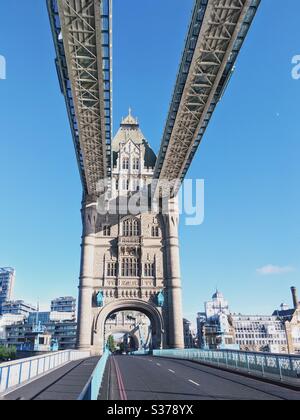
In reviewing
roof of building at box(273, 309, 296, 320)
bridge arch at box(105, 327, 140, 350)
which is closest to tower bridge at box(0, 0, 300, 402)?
bridge arch at box(105, 327, 140, 350)

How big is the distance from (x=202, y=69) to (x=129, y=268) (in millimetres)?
31567

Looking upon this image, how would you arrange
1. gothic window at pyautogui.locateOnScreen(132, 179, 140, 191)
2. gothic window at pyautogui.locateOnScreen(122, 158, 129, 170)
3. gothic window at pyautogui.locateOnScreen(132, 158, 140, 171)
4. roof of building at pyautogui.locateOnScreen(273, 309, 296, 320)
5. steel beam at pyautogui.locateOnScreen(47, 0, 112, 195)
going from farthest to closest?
roof of building at pyautogui.locateOnScreen(273, 309, 296, 320)
gothic window at pyautogui.locateOnScreen(122, 158, 129, 170)
gothic window at pyautogui.locateOnScreen(132, 158, 140, 171)
gothic window at pyautogui.locateOnScreen(132, 179, 140, 191)
steel beam at pyautogui.locateOnScreen(47, 0, 112, 195)

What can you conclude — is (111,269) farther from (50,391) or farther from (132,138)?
(50,391)

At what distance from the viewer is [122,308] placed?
4994 cm

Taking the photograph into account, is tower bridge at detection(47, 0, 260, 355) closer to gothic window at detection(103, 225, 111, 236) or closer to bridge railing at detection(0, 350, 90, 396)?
gothic window at detection(103, 225, 111, 236)

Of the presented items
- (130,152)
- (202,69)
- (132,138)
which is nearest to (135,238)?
(130,152)

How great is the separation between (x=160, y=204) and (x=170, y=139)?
18.9m

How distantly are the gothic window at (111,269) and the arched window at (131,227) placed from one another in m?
5.10

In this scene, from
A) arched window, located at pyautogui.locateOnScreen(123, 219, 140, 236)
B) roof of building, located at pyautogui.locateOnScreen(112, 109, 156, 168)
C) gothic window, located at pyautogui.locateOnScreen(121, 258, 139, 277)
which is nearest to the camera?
gothic window, located at pyautogui.locateOnScreen(121, 258, 139, 277)

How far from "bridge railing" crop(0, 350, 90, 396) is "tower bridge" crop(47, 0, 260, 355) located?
67.3 ft

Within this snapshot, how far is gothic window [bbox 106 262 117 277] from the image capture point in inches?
1997

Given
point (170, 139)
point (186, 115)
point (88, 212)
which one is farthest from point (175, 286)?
point (186, 115)

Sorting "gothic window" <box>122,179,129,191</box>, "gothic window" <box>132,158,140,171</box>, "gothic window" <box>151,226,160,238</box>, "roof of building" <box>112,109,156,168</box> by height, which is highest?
"roof of building" <box>112,109,156,168</box>

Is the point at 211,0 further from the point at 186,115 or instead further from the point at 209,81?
the point at 186,115
